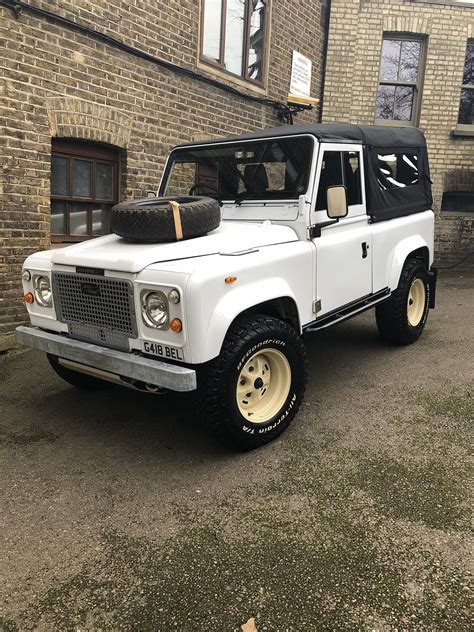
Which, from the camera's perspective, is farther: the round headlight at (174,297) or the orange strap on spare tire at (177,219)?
the orange strap on spare tire at (177,219)

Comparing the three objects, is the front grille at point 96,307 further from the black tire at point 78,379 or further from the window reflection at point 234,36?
the window reflection at point 234,36

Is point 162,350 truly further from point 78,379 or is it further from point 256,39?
point 256,39

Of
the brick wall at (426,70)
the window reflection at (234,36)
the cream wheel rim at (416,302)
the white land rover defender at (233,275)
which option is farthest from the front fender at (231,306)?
the brick wall at (426,70)

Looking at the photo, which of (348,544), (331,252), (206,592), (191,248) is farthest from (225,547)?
(331,252)

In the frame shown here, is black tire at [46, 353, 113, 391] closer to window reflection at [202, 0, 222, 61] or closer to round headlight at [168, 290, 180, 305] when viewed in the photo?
round headlight at [168, 290, 180, 305]

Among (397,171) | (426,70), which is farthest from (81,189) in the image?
(426,70)

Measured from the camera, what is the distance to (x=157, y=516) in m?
2.48

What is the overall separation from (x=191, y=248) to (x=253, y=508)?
4.94ft

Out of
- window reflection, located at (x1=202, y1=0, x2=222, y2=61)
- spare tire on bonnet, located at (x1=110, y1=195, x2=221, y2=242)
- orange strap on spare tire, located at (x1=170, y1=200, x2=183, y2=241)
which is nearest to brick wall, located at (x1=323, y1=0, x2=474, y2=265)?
window reflection, located at (x1=202, y1=0, x2=222, y2=61)

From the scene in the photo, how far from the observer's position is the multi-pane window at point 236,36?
7.41 meters

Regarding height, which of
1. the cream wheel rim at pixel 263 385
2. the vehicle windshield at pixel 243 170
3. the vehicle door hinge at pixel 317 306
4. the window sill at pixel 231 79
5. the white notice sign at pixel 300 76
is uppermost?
the white notice sign at pixel 300 76

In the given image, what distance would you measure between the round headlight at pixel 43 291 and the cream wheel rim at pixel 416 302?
3504mm

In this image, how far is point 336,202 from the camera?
3.48m

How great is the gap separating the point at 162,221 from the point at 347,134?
1.86 meters
